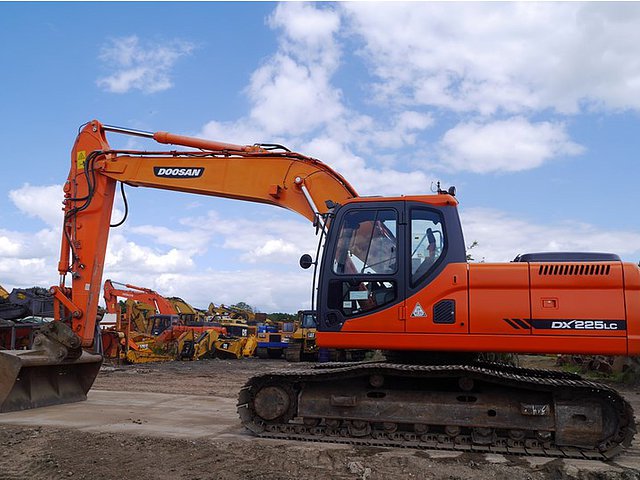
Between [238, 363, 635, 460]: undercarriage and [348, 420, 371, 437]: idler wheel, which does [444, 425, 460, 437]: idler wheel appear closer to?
[238, 363, 635, 460]: undercarriage

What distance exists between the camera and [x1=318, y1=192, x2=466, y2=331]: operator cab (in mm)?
7418

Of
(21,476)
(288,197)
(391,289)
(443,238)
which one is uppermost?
(288,197)

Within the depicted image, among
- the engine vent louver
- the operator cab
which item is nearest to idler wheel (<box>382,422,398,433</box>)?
the operator cab

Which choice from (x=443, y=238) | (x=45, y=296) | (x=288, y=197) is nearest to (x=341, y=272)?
(x=443, y=238)

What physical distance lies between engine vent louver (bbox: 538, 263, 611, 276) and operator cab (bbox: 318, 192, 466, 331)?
0.95 m

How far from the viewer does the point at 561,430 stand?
7043 mm

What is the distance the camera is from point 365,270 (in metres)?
7.61

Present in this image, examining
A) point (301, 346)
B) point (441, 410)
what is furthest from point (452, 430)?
point (301, 346)

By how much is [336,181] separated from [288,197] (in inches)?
30.3

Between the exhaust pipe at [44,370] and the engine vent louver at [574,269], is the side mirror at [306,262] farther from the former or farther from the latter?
the exhaust pipe at [44,370]

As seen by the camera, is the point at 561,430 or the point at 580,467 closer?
the point at 580,467

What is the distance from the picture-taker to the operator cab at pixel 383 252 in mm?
7418

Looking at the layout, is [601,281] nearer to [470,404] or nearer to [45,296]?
[470,404]

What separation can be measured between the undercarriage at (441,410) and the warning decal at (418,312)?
0.62 metres
